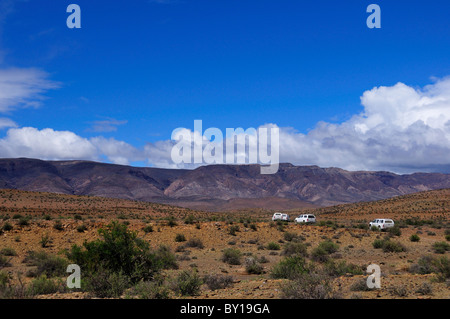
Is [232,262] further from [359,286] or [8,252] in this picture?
[8,252]

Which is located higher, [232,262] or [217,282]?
[217,282]

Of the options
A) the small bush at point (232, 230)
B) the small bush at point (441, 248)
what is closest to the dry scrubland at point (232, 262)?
the small bush at point (441, 248)

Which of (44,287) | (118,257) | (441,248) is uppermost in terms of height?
(118,257)

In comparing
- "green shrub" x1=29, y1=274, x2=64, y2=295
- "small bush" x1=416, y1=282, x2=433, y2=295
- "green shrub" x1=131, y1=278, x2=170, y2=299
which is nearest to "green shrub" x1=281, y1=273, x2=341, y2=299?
"small bush" x1=416, y1=282, x2=433, y2=295

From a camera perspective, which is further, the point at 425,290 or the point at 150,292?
the point at 425,290

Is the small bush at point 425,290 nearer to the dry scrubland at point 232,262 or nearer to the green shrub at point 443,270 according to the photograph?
the dry scrubland at point 232,262

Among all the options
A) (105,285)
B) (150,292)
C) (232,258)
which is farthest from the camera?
(232,258)

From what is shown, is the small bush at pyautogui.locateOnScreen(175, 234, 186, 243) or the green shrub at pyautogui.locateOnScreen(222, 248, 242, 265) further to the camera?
the small bush at pyautogui.locateOnScreen(175, 234, 186, 243)

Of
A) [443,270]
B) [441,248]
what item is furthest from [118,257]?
[441,248]

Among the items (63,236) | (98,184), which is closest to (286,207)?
(98,184)

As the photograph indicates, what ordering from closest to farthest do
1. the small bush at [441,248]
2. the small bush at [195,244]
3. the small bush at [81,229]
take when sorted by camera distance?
the small bush at [441,248] < the small bush at [195,244] < the small bush at [81,229]

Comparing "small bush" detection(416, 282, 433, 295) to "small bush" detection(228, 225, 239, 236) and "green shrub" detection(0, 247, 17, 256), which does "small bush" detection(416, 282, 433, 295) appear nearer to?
"green shrub" detection(0, 247, 17, 256)

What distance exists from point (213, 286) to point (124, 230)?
3.58 meters

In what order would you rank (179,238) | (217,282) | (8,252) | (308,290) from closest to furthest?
1. (308,290)
2. (217,282)
3. (8,252)
4. (179,238)
